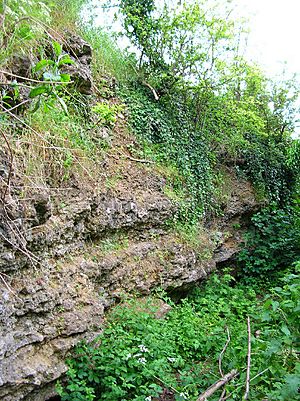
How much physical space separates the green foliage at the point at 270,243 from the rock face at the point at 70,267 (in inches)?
74.2

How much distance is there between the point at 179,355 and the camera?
3.71m

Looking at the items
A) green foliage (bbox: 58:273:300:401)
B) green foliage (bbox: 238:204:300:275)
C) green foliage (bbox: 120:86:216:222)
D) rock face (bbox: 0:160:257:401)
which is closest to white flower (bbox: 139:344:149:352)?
green foliage (bbox: 58:273:300:401)

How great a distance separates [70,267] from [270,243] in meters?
4.99

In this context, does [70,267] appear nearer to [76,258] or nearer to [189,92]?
[76,258]

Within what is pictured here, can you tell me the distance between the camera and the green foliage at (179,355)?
2506mm

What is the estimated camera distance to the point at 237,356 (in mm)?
3342

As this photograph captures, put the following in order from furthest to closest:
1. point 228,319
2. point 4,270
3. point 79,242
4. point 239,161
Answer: point 239,161, point 228,319, point 79,242, point 4,270

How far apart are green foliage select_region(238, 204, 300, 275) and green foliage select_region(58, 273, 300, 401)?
2.31 m

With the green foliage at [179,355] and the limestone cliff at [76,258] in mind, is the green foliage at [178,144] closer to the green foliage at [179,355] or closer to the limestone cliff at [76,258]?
the limestone cliff at [76,258]

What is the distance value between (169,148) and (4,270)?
12.2 ft

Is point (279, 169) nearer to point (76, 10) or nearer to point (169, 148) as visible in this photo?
point (169, 148)

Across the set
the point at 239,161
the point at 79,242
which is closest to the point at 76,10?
the point at 79,242

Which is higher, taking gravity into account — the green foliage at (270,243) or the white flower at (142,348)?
the green foliage at (270,243)

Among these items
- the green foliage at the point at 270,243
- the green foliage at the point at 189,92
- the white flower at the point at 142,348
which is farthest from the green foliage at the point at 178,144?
the white flower at the point at 142,348
